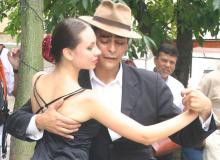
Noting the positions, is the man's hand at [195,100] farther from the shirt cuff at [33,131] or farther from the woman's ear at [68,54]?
the shirt cuff at [33,131]

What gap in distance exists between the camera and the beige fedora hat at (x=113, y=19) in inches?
121

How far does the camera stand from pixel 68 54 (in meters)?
2.79

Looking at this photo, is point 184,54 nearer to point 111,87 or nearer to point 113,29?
point 111,87

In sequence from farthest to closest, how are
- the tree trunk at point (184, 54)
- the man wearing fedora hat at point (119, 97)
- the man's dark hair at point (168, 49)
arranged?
the tree trunk at point (184, 54), the man's dark hair at point (168, 49), the man wearing fedora hat at point (119, 97)

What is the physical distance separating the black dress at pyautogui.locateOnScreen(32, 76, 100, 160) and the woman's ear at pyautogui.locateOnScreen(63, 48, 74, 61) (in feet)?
0.55


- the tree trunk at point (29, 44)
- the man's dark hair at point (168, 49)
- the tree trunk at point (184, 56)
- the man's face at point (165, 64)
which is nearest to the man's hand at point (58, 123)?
the tree trunk at point (29, 44)

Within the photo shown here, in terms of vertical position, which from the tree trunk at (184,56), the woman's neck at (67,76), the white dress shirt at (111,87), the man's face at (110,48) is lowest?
the tree trunk at (184,56)

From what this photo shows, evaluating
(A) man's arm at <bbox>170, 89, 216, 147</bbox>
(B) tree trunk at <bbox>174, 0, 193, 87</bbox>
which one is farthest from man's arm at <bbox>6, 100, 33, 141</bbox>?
(B) tree trunk at <bbox>174, 0, 193, 87</bbox>

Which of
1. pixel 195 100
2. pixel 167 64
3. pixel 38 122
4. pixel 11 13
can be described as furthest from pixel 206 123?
pixel 11 13

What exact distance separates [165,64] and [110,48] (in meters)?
3.01

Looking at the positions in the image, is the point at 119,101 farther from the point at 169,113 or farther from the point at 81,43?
the point at 81,43

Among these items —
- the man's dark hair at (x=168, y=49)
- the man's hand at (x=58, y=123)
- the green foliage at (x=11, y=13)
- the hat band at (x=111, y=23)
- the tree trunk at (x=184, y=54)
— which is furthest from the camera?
the tree trunk at (x=184, y=54)

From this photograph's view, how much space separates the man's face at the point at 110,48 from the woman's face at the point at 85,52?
284mm

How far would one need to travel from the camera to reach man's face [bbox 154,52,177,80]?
5926 mm
